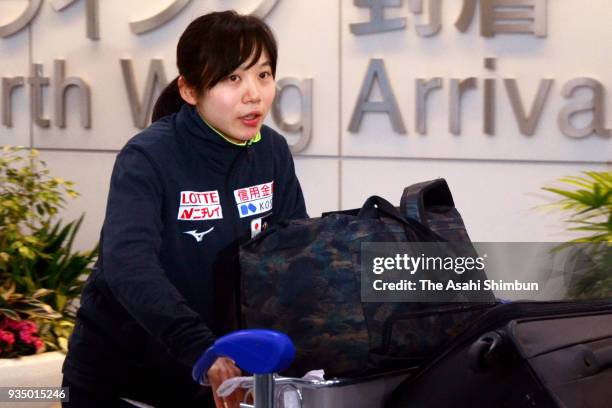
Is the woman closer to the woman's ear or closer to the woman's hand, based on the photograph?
the woman's ear

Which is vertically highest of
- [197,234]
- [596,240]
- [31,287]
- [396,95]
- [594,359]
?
[396,95]

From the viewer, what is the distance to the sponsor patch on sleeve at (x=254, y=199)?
1.68m

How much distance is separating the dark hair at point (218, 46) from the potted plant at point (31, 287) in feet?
7.93

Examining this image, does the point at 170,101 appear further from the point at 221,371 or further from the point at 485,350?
the point at 485,350

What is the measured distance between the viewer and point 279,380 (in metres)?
1.38

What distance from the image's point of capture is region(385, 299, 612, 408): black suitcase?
1258 mm

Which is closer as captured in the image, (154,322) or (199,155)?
(154,322)

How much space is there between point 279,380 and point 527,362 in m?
0.34

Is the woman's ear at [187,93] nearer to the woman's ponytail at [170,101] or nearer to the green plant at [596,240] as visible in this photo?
the woman's ponytail at [170,101]

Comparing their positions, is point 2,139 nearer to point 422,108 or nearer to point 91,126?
point 91,126

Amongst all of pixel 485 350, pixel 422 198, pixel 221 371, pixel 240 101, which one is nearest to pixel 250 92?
pixel 240 101

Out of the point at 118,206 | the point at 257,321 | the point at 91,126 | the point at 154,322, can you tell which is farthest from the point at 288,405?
the point at 91,126

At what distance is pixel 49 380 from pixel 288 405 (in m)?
2.67

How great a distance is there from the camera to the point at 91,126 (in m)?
5.07
